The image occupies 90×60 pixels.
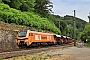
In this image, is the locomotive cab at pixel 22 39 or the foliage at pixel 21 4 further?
the foliage at pixel 21 4

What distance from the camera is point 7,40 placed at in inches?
1344

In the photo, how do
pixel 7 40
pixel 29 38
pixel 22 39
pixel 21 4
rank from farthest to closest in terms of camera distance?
pixel 21 4, pixel 29 38, pixel 22 39, pixel 7 40

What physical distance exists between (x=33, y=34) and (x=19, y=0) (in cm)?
1877

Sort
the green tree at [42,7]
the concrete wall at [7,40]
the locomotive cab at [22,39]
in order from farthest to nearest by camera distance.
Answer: the green tree at [42,7]
the locomotive cab at [22,39]
the concrete wall at [7,40]

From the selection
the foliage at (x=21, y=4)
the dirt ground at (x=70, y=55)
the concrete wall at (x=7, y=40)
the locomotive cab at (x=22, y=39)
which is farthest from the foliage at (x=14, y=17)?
the dirt ground at (x=70, y=55)

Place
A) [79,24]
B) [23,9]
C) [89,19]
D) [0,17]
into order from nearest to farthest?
[0,17]
[23,9]
[89,19]
[79,24]

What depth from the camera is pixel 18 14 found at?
4422 centimetres

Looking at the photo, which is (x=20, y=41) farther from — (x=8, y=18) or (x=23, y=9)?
(x=23, y=9)

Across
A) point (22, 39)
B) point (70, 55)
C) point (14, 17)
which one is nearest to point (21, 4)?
point (14, 17)

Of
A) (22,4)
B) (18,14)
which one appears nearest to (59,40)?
(22,4)

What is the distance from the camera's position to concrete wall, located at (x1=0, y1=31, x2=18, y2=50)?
32.8 metres

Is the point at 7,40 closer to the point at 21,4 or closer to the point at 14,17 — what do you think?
the point at 14,17

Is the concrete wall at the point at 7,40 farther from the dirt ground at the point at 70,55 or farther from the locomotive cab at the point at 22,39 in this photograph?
the dirt ground at the point at 70,55

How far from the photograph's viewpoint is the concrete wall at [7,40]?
108 ft
